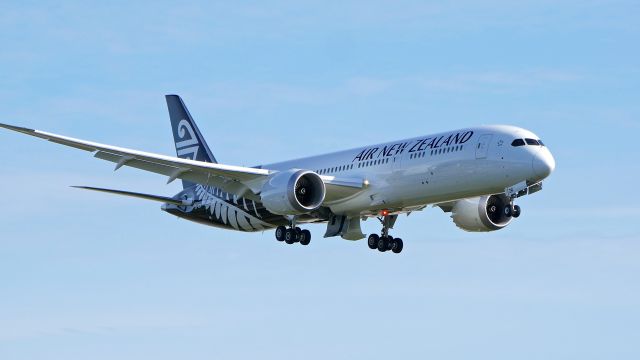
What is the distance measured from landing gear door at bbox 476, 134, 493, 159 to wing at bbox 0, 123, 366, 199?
19.0ft

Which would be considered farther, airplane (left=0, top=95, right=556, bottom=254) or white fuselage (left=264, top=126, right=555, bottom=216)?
airplane (left=0, top=95, right=556, bottom=254)

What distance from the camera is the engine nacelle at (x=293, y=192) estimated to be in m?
54.8

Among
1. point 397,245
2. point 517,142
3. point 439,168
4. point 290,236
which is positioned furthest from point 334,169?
point 517,142

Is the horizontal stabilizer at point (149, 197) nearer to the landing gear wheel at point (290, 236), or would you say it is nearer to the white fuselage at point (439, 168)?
the landing gear wheel at point (290, 236)

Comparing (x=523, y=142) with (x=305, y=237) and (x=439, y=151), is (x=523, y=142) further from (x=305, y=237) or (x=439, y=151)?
(x=305, y=237)

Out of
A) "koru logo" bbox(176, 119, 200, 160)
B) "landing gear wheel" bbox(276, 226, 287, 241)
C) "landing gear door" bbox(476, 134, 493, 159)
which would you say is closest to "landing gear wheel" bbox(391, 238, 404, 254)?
"landing gear wheel" bbox(276, 226, 287, 241)

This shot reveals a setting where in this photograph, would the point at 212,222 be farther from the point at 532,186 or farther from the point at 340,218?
the point at 532,186

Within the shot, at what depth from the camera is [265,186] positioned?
5619 centimetres

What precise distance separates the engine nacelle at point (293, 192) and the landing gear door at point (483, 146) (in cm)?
699

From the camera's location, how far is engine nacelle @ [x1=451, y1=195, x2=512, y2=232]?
58.3m

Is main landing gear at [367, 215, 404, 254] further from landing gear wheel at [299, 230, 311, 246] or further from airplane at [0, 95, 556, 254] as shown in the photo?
landing gear wheel at [299, 230, 311, 246]

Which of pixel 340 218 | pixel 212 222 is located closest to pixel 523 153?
pixel 340 218

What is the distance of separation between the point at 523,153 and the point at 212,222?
1761cm

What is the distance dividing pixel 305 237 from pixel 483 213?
771cm
